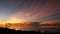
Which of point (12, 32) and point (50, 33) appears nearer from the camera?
point (50, 33)

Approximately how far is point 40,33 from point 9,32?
22.6 ft

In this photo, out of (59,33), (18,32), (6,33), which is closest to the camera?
(59,33)

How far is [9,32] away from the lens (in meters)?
29.8

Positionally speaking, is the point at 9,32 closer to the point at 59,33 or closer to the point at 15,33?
the point at 15,33

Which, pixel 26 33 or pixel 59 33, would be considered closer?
pixel 59 33

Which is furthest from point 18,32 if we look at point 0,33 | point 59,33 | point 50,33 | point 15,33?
point 59,33

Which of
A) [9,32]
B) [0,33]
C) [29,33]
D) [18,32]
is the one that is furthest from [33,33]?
[0,33]

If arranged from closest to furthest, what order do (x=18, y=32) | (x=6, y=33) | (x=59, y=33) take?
1. (x=59, y=33)
2. (x=6, y=33)
3. (x=18, y=32)

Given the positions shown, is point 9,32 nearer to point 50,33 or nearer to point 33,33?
point 33,33

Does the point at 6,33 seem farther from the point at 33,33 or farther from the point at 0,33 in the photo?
the point at 33,33

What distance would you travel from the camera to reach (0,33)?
27.3 meters

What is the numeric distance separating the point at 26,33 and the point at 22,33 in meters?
0.95

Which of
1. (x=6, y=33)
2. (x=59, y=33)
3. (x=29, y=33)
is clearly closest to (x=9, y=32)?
(x=6, y=33)

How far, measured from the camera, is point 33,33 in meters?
32.5
